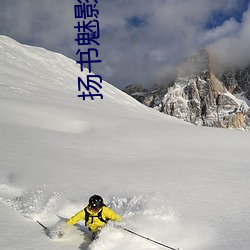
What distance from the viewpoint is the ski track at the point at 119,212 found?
5.39 metres

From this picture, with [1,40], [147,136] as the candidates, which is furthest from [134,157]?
[1,40]

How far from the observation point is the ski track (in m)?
5.39

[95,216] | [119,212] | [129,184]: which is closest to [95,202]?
[95,216]

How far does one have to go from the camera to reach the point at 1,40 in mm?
64750

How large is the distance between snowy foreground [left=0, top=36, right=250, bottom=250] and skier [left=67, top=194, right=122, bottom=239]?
0.22 m

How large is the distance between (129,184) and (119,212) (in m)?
1.53

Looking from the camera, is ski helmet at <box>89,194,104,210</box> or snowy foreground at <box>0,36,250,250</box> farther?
ski helmet at <box>89,194,104,210</box>

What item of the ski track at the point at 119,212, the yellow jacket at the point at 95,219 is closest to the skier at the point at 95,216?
the yellow jacket at the point at 95,219

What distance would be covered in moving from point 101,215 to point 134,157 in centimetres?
542

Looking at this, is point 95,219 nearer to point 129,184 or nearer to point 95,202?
point 95,202

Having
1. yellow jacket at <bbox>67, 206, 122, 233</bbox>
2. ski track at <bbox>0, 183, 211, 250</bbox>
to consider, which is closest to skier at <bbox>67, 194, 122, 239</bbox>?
yellow jacket at <bbox>67, 206, 122, 233</bbox>

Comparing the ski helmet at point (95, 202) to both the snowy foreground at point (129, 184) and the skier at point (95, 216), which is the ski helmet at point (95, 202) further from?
the snowy foreground at point (129, 184)

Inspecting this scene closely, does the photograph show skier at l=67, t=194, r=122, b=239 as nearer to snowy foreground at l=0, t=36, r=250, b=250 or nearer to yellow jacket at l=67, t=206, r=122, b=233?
yellow jacket at l=67, t=206, r=122, b=233

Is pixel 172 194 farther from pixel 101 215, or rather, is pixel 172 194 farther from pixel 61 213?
pixel 61 213
